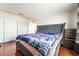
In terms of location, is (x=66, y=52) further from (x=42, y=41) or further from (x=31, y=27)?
(x=31, y=27)

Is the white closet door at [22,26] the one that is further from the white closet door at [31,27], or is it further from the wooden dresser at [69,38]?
the wooden dresser at [69,38]

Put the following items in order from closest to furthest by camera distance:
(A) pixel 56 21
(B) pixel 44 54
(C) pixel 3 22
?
(B) pixel 44 54 → (C) pixel 3 22 → (A) pixel 56 21

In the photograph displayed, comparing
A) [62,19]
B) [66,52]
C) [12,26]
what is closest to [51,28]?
[62,19]

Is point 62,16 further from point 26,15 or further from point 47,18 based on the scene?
point 26,15

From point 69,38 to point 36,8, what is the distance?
717 millimetres

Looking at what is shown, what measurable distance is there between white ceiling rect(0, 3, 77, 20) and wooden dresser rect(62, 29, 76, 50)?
33 cm

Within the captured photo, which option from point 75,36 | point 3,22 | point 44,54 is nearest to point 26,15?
point 3,22

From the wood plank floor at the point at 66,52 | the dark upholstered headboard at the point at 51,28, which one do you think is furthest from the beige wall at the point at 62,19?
the wood plank floor at the point at 66,52

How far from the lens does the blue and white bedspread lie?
54.6 inches

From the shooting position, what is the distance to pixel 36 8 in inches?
63.7

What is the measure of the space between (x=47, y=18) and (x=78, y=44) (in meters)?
0.64

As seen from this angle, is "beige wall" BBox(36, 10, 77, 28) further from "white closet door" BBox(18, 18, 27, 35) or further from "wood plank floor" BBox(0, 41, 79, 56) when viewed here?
"wood plank floor" BBox(0, 41, 79, 56)

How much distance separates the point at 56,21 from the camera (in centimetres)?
164

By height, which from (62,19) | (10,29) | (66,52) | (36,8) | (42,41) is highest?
(36,8)
